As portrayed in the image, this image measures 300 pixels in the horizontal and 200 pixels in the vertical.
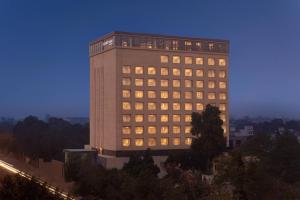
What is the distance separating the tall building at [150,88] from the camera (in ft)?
226

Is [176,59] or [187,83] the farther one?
[187,83]

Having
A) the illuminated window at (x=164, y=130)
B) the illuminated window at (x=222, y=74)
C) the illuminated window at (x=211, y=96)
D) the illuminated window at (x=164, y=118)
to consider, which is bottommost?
the illuminated window at (x=164, y=130)

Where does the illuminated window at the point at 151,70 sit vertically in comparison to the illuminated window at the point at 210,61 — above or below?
below

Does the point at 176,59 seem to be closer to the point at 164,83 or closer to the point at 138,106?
the point at 164,83

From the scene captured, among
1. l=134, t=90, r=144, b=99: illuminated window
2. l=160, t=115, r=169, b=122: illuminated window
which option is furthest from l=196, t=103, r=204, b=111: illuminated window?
l=134, t=90, r=144, b=99: illuminated window

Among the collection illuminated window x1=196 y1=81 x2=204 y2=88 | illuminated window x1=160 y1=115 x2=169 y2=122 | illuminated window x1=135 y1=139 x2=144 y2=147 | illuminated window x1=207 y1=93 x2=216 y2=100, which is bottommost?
illuminated window x1=135 y1=139 x2=144 y2=147

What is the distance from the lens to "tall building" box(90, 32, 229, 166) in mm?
68812

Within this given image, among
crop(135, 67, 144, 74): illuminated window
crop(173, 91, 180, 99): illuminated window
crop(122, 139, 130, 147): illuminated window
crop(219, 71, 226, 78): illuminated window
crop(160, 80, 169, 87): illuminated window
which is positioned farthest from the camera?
crop(219, 71, 226, 78): illuminated window

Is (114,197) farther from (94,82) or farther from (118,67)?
(94,82)

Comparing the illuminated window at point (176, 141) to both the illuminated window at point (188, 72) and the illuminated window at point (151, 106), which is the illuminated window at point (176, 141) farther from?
the illuminated window at point (188, 72)

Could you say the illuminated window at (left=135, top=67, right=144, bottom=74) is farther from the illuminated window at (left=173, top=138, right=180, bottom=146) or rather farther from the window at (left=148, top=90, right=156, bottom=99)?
the illuminated window at (left=173, top=138, right=180, bottom=146)

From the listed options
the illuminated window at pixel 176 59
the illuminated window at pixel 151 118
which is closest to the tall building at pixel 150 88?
the illuminated window at pixel 176 59

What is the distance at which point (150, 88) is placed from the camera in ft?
233

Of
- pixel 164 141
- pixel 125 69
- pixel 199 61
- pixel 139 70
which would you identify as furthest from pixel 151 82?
pixel 164 141
